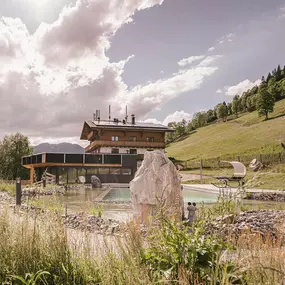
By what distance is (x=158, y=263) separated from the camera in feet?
8.55

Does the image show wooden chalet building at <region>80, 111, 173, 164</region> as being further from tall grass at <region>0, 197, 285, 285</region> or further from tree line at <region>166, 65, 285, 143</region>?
tree line at <region>166, 65, 285, 143</region>

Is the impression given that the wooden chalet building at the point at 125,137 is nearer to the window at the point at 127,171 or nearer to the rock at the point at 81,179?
the window at the point at 127,171

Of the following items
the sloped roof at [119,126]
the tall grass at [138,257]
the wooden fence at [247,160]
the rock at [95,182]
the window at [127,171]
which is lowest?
the rock at [95,182]

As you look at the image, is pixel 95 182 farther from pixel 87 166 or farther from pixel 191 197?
pixel 191 197

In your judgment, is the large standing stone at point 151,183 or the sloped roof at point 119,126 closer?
the large standing stone at point 151,183

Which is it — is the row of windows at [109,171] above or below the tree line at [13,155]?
below

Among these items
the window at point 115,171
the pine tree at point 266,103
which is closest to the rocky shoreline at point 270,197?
the window at point 115,171

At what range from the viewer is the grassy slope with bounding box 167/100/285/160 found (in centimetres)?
4880

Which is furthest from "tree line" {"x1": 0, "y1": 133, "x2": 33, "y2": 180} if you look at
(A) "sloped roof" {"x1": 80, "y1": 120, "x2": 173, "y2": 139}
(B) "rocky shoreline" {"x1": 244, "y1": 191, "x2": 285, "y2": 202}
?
(B) "rocky shoreline" {"x1": 244, "y1": 191, "x2": 285, "y2": 202}

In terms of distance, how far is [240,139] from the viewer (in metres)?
57.2

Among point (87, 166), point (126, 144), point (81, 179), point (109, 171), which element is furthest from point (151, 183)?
point (126, 144)

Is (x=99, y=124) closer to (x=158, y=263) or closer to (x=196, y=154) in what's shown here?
(x=196, y=154)

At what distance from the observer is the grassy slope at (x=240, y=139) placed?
48803mm

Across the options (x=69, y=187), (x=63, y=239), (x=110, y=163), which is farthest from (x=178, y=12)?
(x=110, y=163)
